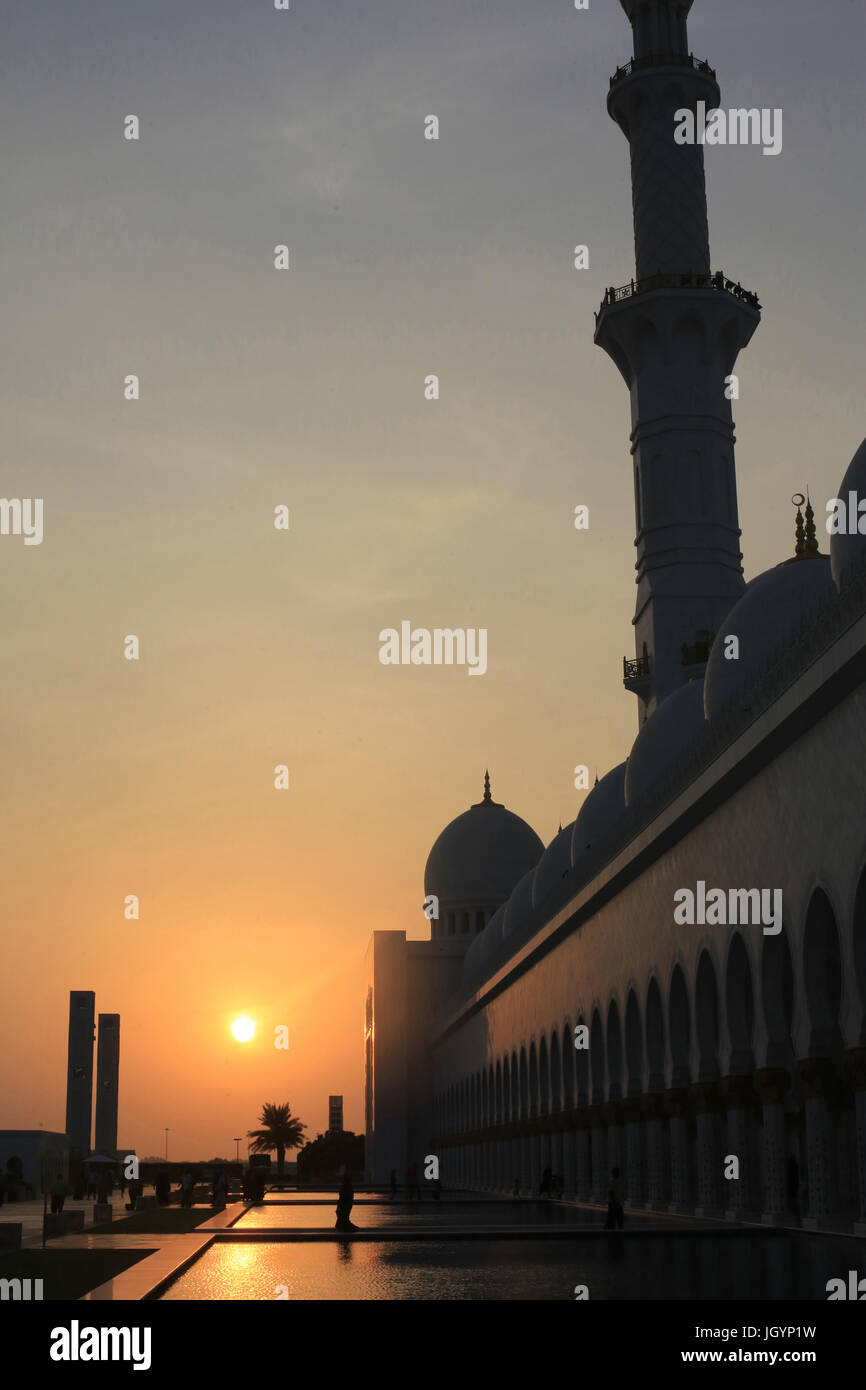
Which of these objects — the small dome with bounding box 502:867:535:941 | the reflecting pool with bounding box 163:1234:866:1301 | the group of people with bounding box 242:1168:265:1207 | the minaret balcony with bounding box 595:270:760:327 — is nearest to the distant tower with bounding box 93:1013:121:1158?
the small dome with bounding box 502:867:535:941

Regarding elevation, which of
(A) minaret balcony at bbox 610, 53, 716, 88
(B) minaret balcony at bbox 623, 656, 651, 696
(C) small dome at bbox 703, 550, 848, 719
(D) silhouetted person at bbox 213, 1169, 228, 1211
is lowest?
(D) silhouetted person at bbox 213, 1169, 228, 1211

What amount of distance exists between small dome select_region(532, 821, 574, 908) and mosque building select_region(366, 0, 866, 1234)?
12cm

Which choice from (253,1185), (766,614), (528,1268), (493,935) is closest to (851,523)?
(766,614)

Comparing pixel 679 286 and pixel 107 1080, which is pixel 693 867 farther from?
pixel 107 1080

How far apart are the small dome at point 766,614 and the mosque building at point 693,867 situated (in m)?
0.05

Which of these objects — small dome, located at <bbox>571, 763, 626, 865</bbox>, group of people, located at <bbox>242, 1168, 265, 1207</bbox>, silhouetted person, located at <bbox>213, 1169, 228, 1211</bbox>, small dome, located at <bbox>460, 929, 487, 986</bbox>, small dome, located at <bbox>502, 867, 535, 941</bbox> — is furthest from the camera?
small dome, located at <bbox>460, 929, 487, 986</bbox>

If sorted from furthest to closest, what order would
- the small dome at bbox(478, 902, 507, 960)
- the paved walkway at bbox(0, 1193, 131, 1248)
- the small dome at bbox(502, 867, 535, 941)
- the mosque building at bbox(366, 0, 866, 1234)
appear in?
the small dome at bbox(478, 902, 507, 960)
the small dome at bbox(502, 867, 535, 941)
the paved walkway at bbox(0, 1193, 131, 1248)
the mosque building at bbox(366, 0, 866, 1234)

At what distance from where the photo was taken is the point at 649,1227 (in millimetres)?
23328

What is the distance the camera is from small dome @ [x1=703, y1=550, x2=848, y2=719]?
26.7 m

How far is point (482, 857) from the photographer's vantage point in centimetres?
7062

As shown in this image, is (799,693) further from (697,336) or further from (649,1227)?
(697,336)

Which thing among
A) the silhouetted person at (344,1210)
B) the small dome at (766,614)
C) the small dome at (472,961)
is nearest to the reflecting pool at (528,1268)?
the silhouetted person at (344,1210)

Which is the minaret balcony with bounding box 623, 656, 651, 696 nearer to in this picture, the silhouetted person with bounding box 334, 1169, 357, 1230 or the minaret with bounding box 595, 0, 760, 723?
the minaret with bounding box 595, 0, 760, 723

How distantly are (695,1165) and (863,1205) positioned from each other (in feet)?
33.7
